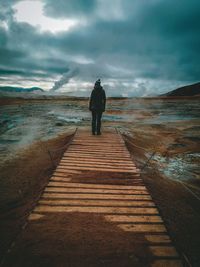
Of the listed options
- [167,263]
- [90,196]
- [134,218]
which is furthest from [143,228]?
[90,196]

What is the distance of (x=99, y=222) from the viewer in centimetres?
277

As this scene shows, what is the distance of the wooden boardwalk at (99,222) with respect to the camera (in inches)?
86.4

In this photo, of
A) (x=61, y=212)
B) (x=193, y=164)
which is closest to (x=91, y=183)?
(x=61, y=212)

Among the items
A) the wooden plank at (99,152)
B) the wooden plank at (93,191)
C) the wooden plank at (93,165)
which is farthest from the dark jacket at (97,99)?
the wooden plank at (93,191)

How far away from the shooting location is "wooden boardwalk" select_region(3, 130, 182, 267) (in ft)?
7.20

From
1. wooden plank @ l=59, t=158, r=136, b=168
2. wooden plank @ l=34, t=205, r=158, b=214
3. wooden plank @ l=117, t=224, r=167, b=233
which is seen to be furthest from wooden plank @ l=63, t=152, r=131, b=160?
wooden plank @ l=117, t=224, r=167, b=233

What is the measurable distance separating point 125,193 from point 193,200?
1952 millimetres

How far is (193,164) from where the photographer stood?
6707mm

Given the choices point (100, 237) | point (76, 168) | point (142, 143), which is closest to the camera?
point (100, 237)

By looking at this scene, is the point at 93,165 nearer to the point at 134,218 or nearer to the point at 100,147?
the point at 100,147

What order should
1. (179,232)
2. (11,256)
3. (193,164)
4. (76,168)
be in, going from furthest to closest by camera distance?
1. (193,164)
2. (76,168)
3. (179,232)
4. (11,256)

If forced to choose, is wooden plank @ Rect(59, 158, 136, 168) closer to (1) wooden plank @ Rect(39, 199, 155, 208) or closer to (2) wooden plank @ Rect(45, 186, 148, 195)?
(2) wooden plank @ Rect(45, 186, 148, 195)

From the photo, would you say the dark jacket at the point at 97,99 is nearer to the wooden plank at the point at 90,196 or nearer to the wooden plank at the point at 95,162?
the wooden plank at the point at 95,162

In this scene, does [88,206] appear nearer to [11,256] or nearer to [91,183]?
[91,183]
